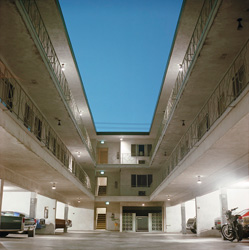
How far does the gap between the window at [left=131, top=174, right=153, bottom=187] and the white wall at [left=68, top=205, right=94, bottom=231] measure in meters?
4.80

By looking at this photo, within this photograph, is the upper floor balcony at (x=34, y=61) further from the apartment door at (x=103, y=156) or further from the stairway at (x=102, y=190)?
the stairway at (x=102, y=190)

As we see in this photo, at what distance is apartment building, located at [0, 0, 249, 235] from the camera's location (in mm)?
9211

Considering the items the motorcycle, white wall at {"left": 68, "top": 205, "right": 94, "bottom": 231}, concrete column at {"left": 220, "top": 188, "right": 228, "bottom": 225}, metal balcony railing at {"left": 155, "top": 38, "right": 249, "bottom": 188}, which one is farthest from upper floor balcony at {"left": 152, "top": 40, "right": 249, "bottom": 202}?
white wall at {"left": 68, "top": 205, "right": 94, "bottom": 231}

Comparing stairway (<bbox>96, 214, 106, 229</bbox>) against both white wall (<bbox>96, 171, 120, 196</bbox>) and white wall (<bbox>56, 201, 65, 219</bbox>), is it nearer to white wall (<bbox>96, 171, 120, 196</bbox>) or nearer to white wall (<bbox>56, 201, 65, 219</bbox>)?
white wall (<bbox>96, 171, 120, 196</bbox>)

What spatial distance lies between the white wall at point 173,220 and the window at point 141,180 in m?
3.55

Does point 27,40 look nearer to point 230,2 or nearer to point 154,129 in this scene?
point 230,2

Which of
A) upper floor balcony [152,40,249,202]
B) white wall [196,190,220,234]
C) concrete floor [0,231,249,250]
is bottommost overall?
concrete floor [0,231,249,250]

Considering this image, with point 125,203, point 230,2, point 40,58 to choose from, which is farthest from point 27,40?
point 125,203

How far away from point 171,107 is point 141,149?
16.9m

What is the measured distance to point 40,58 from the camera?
35.5 ft

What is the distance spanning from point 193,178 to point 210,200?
5063mm

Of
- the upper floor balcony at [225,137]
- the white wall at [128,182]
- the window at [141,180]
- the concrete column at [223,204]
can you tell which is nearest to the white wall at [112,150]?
the white wall at [128,182]

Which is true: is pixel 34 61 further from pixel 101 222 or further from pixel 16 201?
pixel 101 222

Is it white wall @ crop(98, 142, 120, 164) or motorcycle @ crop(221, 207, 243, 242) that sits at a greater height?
white wall @ crop(98, 142, 120, 164)
